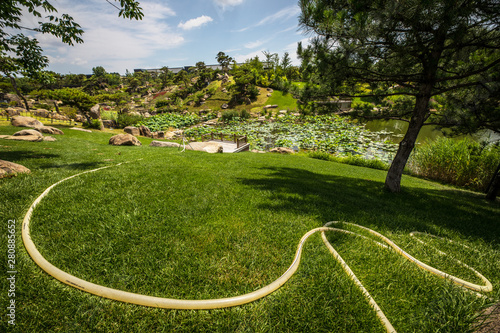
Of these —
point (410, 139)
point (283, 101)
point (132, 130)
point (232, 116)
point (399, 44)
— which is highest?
point (283, 101)

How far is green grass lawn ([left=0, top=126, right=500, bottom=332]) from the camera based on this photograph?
1.47m

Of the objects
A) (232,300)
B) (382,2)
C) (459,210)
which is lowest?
(459,210)

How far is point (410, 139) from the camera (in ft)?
15.8

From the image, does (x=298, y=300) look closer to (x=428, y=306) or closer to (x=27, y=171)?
(x=428, y=306)

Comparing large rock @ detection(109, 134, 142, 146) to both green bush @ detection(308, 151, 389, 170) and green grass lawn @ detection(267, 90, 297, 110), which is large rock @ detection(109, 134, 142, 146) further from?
green grass lawn @ detection(267, 90, 297, 110)

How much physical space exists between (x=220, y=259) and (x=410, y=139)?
571cm

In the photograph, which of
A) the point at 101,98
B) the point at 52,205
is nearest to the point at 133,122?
the point at 101,98

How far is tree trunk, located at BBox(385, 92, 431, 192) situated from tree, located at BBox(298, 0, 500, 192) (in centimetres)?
2

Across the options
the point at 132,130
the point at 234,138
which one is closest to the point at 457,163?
the point at 234,138

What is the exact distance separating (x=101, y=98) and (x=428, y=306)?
39.6m

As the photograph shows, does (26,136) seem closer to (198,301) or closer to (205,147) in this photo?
(205,147)

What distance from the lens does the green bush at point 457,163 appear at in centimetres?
803

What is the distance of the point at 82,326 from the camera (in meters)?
1.34

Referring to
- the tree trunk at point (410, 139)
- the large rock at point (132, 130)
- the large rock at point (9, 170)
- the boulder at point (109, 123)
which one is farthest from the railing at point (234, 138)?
the boulder at point (109, 123)
